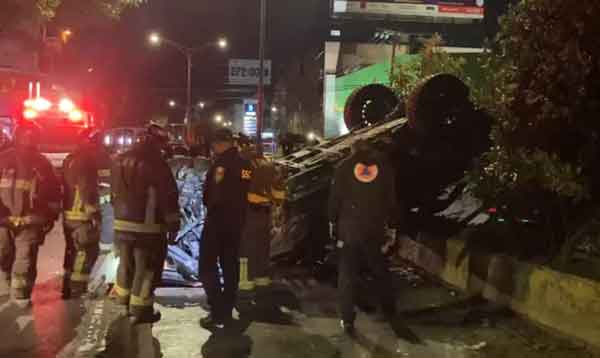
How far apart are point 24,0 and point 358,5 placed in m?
29.5

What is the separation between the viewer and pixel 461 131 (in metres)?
8.84

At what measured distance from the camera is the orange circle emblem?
19.9ft

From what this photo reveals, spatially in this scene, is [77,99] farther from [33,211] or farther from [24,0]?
[33,211]

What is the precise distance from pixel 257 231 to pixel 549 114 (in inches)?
120

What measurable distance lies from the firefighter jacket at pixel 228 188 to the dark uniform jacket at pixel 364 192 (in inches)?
32.5

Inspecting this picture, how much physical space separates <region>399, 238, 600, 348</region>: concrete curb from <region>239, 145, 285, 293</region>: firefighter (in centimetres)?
218

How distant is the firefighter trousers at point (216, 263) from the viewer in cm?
618

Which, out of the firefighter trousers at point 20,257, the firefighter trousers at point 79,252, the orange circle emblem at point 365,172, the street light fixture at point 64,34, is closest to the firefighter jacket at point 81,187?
the firefighter trousers at point 79,252

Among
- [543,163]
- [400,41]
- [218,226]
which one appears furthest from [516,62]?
[400,41]

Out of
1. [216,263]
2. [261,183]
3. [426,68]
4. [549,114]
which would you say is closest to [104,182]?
[261,183]


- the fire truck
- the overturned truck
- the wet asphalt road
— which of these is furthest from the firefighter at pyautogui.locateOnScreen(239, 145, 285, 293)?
the fire truck

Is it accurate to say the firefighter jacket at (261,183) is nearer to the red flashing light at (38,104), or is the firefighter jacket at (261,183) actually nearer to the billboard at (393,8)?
the red flashing light at (38,104)

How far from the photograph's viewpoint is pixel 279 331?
6.09m

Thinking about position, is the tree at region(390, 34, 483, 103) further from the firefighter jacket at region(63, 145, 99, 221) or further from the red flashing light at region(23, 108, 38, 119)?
the firefighter jacket at region(63, 145, 99, 221)
